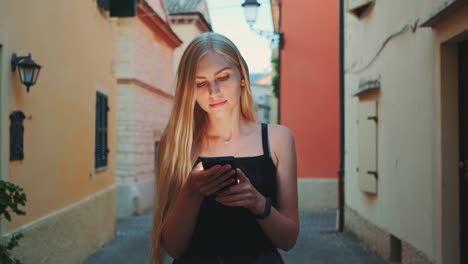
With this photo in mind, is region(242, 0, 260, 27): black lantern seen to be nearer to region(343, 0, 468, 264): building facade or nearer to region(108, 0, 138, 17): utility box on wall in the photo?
region(343, 0, 468, 264): building facade

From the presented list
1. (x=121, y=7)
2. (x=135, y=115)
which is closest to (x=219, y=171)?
(x=121, y=7)

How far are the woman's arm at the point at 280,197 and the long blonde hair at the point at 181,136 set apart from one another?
0.28 meters

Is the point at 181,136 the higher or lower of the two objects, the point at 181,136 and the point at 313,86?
the lower

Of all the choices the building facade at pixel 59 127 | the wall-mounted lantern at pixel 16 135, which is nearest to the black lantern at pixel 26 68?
the building facade at pixel 59 127

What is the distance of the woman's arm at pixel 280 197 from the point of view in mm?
1904

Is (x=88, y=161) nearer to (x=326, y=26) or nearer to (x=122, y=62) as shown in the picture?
(x=122, y=62)

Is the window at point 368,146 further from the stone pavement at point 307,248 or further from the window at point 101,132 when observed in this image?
the window at point 101,132

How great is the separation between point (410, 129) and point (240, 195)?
497cm

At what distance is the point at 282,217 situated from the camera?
2.06 m

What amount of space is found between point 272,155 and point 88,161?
7.27 m

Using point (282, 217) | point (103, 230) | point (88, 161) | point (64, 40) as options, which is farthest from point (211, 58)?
point (103, 230)

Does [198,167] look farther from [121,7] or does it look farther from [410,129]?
[121,7]

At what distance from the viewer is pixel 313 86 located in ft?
49.9

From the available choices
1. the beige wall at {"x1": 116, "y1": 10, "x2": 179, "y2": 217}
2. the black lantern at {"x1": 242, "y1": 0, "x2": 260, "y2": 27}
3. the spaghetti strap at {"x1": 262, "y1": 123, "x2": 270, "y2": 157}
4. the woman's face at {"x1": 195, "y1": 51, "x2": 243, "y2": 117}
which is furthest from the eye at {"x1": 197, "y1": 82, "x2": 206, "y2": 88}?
the beige wall at {"x1": 116, "y1": 10, "x2": 179, "y2": 217}
